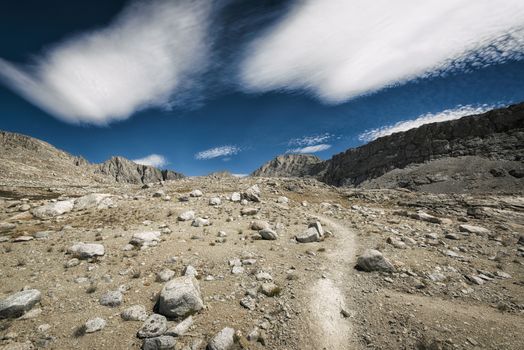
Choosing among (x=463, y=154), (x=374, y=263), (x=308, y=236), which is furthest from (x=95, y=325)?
(x=463, y=154)

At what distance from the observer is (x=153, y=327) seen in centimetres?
773

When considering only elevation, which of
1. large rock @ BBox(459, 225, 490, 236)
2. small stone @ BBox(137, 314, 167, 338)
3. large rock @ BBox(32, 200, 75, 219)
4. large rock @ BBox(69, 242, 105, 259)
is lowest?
large rock @ BBox(459, 225, 490, 236)

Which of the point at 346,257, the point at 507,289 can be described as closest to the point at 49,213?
the point at 346,257

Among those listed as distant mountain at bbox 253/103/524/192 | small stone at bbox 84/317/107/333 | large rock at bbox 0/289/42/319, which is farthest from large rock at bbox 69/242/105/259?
distant mountain at bbox 253/103/524/192

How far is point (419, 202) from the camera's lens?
32125 mm

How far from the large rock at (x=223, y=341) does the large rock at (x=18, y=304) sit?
651 centimetres

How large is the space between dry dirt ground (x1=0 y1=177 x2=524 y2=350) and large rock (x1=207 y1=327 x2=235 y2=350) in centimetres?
35

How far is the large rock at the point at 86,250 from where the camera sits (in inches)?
466

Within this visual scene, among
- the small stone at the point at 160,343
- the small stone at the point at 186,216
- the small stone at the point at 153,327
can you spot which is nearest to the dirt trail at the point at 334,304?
the small stone at the point at 160,343

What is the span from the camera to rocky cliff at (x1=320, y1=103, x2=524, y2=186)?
3915 inches

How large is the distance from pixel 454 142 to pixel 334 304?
5937 inches

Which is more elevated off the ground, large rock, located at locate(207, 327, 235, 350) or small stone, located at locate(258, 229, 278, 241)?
small stone, located at locate(258, 229, 278, 241)

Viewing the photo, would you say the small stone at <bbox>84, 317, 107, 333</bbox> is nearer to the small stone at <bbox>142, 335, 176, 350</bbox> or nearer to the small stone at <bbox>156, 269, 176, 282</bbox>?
the small stone at <bbox>142, 335, 176, 350</bbox>

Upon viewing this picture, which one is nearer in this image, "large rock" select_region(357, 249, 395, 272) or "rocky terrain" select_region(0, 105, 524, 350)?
"rocky terrain" select_region(0, 105, 524, 350)
